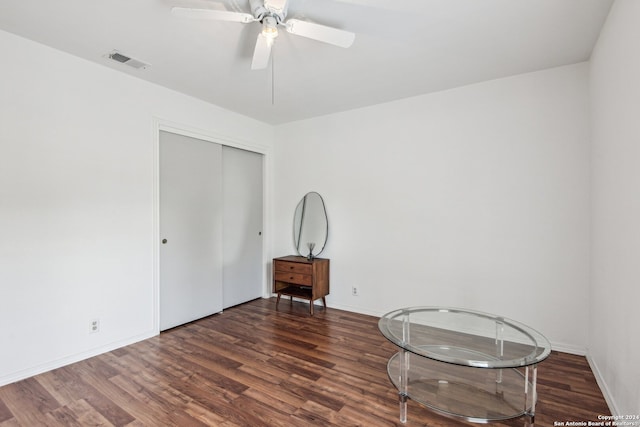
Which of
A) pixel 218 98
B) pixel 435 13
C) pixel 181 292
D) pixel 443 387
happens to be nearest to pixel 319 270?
pixel 181 292

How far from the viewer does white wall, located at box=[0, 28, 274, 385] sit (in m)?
2.14

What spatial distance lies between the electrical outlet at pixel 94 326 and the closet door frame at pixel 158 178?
47 cm

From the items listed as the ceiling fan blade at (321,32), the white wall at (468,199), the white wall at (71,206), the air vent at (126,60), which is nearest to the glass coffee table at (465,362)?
the white wall at (468,199)

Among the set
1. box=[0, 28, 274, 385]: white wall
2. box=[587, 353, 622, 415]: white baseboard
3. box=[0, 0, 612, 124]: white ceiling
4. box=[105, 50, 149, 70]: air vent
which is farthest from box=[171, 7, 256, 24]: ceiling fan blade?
box=[587, 353, 622, 415]: white baseboard

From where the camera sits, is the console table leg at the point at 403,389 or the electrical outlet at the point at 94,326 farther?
the electrical outlet at the point at 94,326

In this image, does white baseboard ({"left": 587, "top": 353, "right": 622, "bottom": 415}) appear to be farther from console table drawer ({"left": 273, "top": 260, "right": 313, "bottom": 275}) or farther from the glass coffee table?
console table drawer ({"left": 273, "top": 260, "right": 313, "bottom": 275})

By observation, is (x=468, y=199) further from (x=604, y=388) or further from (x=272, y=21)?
(x=272, y=21)

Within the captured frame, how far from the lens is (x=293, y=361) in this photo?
2441 mm

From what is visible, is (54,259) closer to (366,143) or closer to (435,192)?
(366,143)

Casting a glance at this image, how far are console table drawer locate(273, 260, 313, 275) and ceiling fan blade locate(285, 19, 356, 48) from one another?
7.88 ft

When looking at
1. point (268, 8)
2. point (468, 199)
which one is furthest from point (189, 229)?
point (468, 199)

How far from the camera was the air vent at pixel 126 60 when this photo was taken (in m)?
2.39

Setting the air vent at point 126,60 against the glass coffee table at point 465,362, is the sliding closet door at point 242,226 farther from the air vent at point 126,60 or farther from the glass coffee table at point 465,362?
the glass coffee table at point 465,362

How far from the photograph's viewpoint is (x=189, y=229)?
3.30 meters
